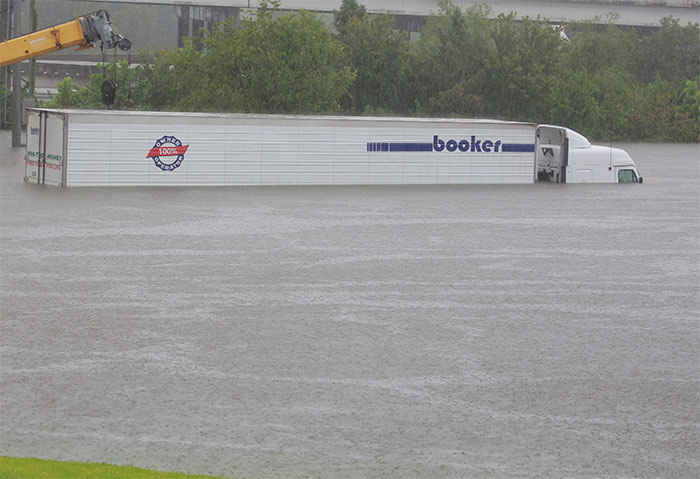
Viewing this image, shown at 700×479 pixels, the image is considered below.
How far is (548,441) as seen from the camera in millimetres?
10000

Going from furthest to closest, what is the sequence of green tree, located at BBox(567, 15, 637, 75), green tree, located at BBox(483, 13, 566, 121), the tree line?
green tree, located at BBox(567, 15, 637, 75) < green tree, located at BBox(483, 13, 566, 121) < the tree line

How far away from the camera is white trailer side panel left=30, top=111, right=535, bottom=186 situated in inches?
1259

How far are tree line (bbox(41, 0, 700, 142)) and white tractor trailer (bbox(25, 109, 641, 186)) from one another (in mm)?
20289

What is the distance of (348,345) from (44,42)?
25423 millimetres

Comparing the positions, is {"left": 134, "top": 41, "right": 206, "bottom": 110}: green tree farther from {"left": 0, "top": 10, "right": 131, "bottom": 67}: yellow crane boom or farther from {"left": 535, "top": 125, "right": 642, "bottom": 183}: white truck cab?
{"left": 535, "top": 125, "right": 642, "bottom": 183}: white truck cab

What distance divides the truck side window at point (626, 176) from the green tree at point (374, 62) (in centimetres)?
3280

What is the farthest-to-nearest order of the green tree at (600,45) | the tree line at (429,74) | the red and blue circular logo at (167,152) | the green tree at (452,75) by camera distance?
the green tree at (600,45), the green tree at (452,75), the tree line at (429,74), the red and blue circular logo at (167,152)

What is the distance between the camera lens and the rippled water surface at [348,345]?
9680 mm

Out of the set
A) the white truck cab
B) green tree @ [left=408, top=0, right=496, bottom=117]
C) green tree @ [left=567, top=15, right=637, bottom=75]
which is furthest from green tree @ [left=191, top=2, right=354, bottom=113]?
green tree @ [left=567, top=15, right=637, bottom=75]

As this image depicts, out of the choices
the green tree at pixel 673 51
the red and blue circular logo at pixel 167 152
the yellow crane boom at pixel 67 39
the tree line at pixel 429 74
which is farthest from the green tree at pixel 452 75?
the red and blue circular logo at pixel 167 152

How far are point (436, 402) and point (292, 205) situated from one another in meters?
17.8

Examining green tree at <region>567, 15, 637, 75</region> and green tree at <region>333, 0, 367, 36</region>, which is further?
green tree at <region>567, 15, 637, 75</region>

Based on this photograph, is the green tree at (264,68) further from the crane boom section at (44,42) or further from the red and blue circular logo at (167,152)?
the red and blue circular logo at (167,152)

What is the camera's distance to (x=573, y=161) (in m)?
38.6
